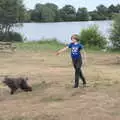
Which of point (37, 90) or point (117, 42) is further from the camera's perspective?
point (117, 42)

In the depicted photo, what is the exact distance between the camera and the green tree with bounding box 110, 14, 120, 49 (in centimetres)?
3394

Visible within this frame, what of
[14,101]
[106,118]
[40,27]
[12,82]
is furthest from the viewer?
[40,27]

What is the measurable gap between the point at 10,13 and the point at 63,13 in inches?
213

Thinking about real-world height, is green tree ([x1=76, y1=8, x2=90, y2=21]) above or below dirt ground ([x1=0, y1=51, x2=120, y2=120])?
above

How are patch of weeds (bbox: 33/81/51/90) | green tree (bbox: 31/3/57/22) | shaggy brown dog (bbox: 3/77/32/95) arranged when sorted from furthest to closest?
green tree (bbox: 31/3/57/22) → patch of weeds (bbox: 33/81/51/90) → shaggy brown dog (bbox: 3/77/32/95)

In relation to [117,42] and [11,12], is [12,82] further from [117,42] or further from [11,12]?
[11,12]

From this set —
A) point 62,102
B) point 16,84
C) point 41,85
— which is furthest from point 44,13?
point 62,102

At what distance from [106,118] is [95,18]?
35972 mm

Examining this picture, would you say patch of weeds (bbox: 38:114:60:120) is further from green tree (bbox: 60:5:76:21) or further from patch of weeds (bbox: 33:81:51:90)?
green tree (bbox: 60:5:76:21)

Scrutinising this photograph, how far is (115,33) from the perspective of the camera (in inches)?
1348

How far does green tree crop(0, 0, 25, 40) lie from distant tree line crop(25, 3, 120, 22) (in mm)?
1347

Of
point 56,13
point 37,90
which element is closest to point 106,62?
point 37,90

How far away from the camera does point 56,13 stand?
4794cm

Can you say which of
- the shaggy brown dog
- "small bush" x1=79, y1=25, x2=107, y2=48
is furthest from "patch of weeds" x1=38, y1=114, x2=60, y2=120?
"small bush" x1=79, y1=25, x2=107, y2=48
